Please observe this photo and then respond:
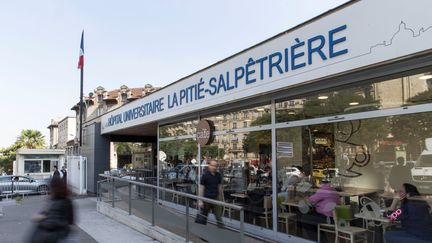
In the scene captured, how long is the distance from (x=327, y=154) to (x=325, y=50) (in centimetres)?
288

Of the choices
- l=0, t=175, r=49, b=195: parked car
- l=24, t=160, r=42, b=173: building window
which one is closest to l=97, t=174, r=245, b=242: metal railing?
l=0, t=175, r=49, b=195: parked car

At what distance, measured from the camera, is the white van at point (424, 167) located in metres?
6.92

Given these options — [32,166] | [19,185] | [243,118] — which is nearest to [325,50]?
[243,118]

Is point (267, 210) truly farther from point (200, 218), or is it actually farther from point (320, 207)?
point (200, 218)

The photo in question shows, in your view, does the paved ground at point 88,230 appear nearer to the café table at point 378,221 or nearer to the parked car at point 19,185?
the café table at point 378,221

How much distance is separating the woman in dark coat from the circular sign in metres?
6.01

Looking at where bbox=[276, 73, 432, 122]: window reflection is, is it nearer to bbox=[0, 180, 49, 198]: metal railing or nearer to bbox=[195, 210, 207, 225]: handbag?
bbox=[195, 210, 207, 225]: handbag

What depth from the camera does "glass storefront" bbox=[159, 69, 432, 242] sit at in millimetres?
6352

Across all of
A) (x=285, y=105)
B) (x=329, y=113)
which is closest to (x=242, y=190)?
(x=285, y=105)

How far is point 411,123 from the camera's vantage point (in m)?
6.60

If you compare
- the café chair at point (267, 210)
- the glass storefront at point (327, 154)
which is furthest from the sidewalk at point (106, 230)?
the café chair at point (267, 210)

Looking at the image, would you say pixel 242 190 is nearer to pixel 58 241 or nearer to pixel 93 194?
pixel 58 241

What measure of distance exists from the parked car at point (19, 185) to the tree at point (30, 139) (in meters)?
51.1

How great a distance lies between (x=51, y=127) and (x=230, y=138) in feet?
337
